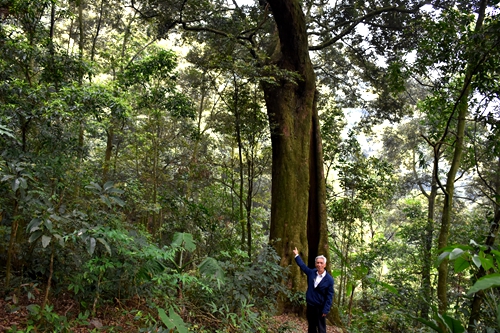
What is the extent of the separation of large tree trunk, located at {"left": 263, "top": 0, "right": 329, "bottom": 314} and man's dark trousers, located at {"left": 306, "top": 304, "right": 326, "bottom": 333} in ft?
4.29

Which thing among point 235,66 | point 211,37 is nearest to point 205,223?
point 235,66

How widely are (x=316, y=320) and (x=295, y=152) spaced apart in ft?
10.3

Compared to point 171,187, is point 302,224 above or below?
below

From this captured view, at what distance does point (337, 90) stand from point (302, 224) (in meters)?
6.35

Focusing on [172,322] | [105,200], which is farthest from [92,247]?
[172,322]

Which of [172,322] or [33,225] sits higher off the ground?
[33,225]

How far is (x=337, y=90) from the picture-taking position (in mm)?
11242

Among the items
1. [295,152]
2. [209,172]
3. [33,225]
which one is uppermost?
[295,152]

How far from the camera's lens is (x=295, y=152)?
6.66 metres

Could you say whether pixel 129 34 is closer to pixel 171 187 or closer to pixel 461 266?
pixel 171 187

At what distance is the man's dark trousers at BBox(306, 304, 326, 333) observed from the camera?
14.6 ft

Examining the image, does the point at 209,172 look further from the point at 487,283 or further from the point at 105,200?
the point at 487,283

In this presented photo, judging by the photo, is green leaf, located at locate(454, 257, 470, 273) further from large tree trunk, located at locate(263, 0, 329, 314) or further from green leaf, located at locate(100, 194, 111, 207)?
large tree trunk, located at locate(263, 0, 329, 314)

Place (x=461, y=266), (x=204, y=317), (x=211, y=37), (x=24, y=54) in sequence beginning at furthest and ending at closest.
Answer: (x=211, y=37)
(x=24, y=54)
(x=204, y=317)
(x=461, y=266)
